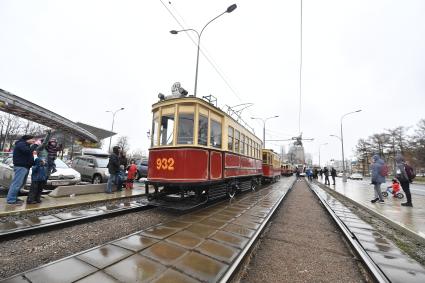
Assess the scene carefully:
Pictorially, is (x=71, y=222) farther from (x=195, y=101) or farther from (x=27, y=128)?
(x=27, y=128)

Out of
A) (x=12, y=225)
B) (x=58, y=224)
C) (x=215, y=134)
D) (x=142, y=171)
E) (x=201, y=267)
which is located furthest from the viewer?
(x=142, y=171)

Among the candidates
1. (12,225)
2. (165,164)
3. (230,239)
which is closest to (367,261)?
(230,239)

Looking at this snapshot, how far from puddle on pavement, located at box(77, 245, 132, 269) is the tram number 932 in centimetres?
289

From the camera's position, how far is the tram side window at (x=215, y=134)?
7141 mm

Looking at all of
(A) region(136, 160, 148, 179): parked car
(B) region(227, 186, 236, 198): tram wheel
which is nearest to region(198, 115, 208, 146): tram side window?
(B) region(227, 186, 236, 198): tram wheel

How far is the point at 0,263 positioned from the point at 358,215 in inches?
349

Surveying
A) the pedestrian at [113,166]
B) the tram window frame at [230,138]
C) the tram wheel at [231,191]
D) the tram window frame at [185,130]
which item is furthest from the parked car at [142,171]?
the tram window frame at [185,130]

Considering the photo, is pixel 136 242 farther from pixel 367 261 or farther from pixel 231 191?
pixel 231 191

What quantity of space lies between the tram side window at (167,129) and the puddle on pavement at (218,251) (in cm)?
344

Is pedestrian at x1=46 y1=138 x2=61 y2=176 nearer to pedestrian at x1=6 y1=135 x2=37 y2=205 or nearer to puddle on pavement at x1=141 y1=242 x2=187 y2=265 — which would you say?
pedestrian at x1=6 y1=135 x2=37 y2=205

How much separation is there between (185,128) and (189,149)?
71 cm

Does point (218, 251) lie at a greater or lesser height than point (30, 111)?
lesser

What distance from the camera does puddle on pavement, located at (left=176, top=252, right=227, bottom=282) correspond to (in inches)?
110

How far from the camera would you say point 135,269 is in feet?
9.50
